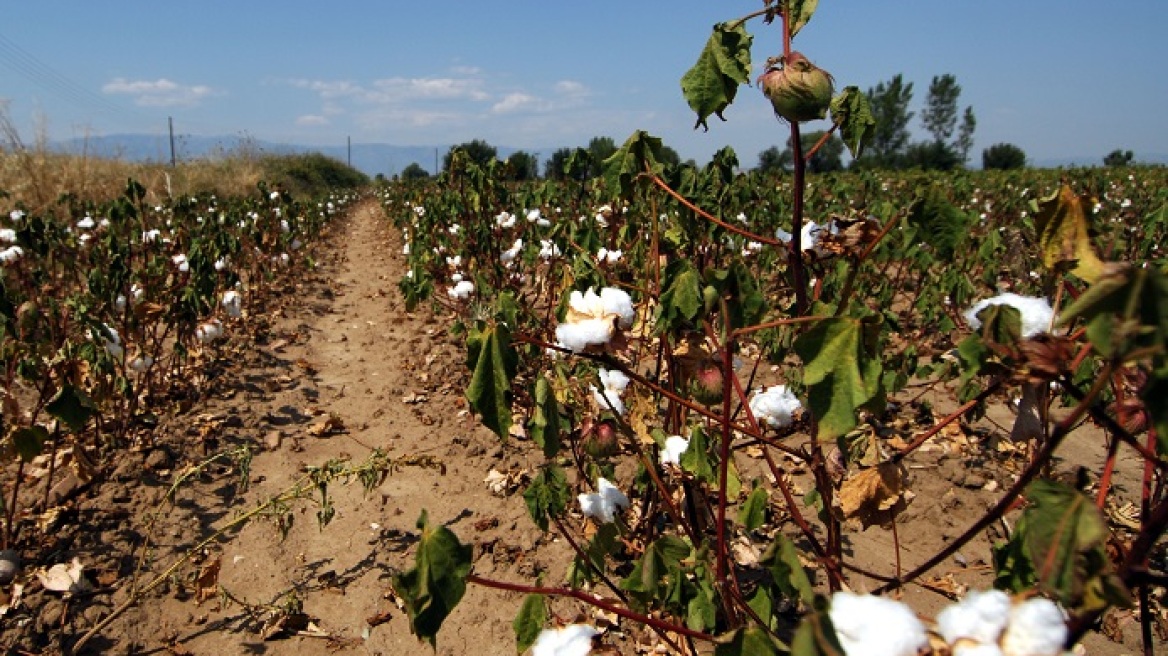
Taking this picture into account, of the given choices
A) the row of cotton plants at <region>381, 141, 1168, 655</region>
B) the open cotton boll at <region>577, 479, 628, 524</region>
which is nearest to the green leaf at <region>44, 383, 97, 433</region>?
the row of cotton plants at <region>381, 141, 1168, 655</region>

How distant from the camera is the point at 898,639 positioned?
0.65 meters

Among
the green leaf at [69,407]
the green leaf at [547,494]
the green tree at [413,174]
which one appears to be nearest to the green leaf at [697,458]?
the green leaf at [547,494]

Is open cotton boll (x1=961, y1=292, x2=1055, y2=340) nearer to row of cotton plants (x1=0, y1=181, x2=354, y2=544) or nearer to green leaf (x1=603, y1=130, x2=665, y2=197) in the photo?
green leaf (x1=603, y1=130, x2=665, y2=197)

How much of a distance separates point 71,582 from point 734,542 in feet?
7.54

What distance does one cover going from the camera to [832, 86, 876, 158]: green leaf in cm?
121

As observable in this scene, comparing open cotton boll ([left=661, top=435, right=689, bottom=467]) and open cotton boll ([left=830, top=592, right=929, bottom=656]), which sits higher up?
open cotton boll ([left=830, top=592, right=929, bottom=656])

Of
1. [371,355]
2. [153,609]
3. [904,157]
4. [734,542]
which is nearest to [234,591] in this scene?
[153,609]

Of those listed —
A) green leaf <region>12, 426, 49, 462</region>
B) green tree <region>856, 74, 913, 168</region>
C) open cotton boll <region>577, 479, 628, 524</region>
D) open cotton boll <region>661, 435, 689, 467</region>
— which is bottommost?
green leaf <region>12, 426, 49, 462</region>

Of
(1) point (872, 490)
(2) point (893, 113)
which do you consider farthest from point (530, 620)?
(2) point (893, 113)

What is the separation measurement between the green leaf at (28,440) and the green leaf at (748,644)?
224 cm

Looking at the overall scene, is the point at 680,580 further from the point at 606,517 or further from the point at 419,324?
the point at 419,324

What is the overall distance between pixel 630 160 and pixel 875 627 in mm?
1241

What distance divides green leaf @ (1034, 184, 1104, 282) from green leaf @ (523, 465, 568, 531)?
1237mm

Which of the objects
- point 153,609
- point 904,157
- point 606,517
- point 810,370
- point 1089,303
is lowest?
point 153,609
